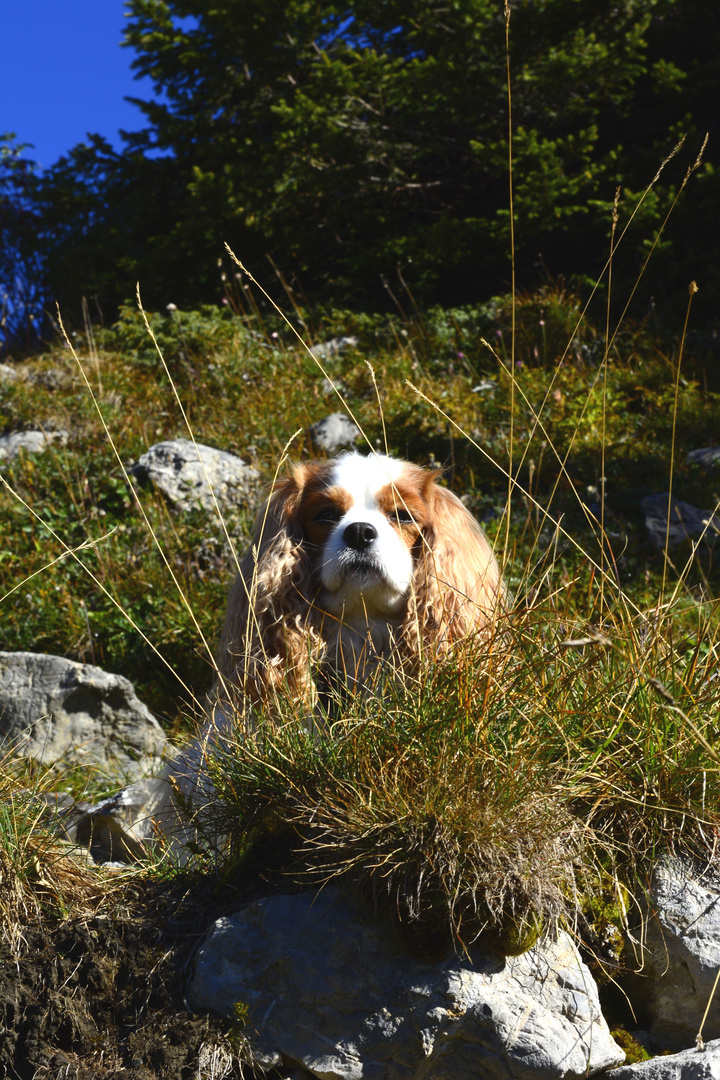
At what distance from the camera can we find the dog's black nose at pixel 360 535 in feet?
9.14

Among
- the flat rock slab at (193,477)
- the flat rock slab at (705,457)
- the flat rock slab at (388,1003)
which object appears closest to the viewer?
the flat rock slab at (388,1003)

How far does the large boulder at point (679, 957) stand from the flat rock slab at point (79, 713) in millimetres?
2465

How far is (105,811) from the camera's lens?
3225mm

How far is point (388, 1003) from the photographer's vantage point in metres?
2.01

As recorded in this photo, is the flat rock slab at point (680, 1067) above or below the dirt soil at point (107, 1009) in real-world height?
below

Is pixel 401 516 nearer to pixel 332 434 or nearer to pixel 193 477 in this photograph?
pixel 193 477

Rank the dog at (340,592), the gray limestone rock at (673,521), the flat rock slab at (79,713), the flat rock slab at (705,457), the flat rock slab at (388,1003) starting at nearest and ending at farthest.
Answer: the flat rock slab at (388,1003)
the dog at (340,592)
the flat rock slab at (79,713)
the gray limestone rock at (673,521)
the flat rock slab at (705,457)

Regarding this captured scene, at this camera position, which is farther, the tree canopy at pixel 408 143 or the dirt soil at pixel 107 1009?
the tree canopy at pixel 408 143

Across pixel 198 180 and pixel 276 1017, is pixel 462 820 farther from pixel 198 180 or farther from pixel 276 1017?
pixel 198 180

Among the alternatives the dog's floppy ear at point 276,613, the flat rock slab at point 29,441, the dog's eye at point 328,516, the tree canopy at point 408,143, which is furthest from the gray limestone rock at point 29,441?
the dog's eye at point 328,516

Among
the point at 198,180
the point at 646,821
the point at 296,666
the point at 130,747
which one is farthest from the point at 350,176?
the point at 646,821

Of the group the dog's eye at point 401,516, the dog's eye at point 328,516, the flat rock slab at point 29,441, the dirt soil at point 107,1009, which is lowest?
the dirt soil at point 107,1009

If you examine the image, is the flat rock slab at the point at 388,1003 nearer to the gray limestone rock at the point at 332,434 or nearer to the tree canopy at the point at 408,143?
the gray limestone rock at the point at 332,434

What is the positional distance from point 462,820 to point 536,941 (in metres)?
0.37
